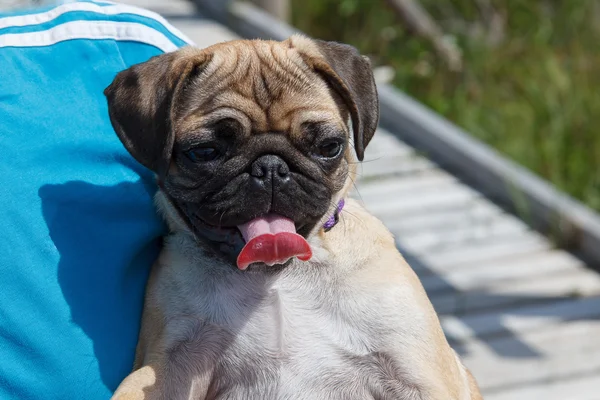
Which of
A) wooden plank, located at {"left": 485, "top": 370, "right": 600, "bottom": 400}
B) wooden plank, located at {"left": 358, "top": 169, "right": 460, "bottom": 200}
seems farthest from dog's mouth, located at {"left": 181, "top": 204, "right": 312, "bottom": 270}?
wooden plank, located at {"left": 358, "top": 169, "right": 460, "bottom": 200}

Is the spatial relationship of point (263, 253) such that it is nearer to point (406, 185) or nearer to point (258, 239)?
point (258, 239)

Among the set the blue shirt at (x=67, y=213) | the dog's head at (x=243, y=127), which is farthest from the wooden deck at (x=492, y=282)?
the blue shirt at (x=67, y=213)

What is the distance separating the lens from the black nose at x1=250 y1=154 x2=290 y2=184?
235 centimetres

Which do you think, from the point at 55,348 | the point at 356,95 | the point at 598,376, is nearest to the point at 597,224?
the point at 598,376

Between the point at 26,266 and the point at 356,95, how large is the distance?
105 cm

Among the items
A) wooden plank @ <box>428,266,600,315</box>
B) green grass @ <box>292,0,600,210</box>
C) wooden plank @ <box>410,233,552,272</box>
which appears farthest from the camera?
green grass @ <box>292,0,600,210</box>

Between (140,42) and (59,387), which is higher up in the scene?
(140,42)

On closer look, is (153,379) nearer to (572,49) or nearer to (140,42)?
(140,42)

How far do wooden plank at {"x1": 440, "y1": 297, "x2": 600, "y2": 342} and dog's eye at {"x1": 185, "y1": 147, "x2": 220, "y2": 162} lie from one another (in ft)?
8.01

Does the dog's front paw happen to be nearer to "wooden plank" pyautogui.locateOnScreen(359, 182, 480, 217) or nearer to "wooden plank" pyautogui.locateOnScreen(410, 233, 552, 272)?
"wooden plank" pyautogui.locateOnScreen(410, 233, 552, 272)

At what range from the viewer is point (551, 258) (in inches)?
204

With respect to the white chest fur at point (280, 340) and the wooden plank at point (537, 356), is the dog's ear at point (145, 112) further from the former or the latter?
the wooden plank at point (537, 356)

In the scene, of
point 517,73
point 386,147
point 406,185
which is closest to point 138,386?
point 406,185

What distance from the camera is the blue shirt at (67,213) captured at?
6.93 feet
